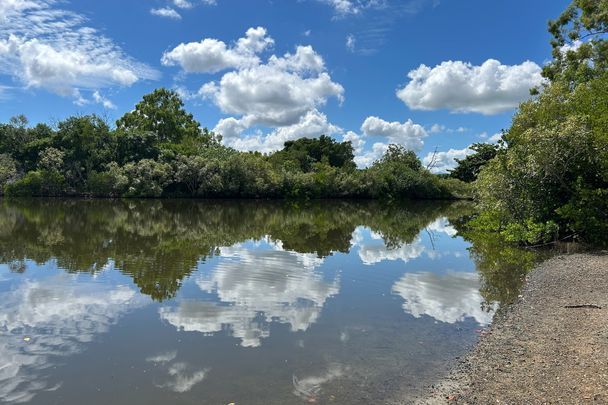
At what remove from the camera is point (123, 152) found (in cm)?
6475

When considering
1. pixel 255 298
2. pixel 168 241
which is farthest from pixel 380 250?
pixel 255 298

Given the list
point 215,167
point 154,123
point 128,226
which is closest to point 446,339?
point 128,226

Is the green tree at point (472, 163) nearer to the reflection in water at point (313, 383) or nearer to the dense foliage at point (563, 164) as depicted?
the dense foliage at point (563, 164)

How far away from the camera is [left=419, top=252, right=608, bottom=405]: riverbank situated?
21.3 ft

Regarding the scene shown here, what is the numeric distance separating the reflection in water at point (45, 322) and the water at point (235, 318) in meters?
0.04

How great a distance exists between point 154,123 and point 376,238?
209ft

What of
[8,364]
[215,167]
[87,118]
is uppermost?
[87,118]

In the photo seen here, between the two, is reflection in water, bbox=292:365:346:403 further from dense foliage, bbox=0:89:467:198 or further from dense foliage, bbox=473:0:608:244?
dense foliage, bbox=0:89:467:198

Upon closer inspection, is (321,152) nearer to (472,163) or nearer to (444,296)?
(472,163)

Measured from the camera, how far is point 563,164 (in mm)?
20625

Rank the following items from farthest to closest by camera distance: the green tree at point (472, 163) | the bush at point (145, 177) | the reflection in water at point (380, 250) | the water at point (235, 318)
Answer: the green tree at point (472, 163) → the bush at point (145, 177) → the reflection in water at point (380, 250) → the water at point (235, 318)

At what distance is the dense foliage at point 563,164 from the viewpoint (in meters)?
19.9

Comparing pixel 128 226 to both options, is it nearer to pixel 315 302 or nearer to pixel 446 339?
pixel 315 302

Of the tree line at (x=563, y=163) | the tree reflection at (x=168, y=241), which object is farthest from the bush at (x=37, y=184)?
the tree line at (x=563, y=163)
